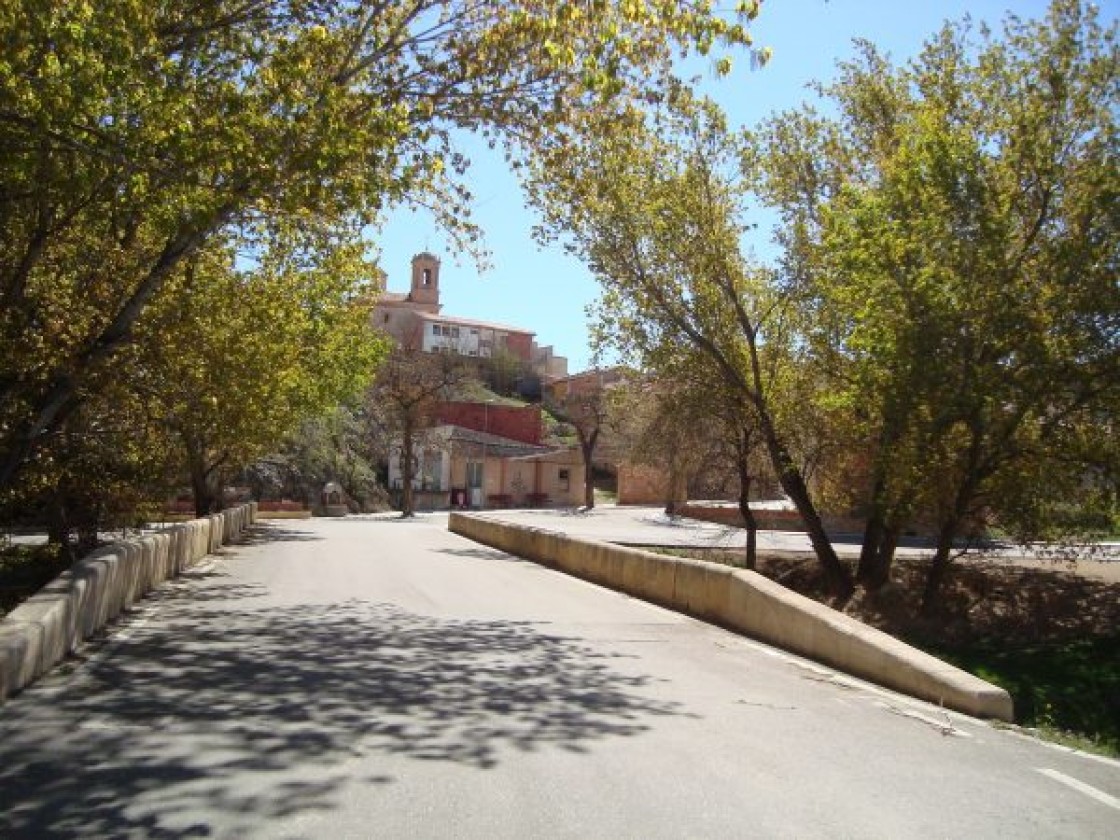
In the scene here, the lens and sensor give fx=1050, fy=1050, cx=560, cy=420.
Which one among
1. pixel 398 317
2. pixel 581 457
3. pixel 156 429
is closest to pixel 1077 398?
pixel 156 429

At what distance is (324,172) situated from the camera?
9.52 meters

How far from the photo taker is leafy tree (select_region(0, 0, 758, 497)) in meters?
8.69

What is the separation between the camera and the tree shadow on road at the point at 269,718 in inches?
206

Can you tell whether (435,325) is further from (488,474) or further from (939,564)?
(939,564)

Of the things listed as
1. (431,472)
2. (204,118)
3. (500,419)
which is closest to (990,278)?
(204,118)

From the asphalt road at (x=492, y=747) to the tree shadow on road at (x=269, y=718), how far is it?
0.8 inches

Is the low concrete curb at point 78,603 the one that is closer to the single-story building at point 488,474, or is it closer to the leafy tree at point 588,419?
the leafy tree at point 588,419

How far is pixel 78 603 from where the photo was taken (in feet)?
31.8

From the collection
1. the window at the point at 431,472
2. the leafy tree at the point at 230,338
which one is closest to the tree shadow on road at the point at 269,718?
the leafy tree at the point at 230,338

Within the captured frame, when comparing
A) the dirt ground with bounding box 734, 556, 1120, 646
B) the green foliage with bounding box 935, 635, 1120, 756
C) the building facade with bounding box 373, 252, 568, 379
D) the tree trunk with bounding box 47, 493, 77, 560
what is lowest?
the green foliage with bounding box 935, 635, 1120, 756

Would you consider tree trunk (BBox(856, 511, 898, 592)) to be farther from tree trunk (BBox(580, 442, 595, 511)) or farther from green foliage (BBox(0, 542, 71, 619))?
tree trunk (BBox(580, 442, 595, 511))

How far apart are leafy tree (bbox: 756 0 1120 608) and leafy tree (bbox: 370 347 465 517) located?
116 ft

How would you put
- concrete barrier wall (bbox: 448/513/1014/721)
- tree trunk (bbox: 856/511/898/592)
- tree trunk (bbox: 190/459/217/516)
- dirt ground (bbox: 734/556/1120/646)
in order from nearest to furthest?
1. concrete barrier wall (bbox: 448/513/1014/721)
2. dirt ground (bbox: 734/556/1120/646)
3. tree trunk (bbox: 856/511/898/592)
4. tree trunk (bbox: 190/459/217/516)

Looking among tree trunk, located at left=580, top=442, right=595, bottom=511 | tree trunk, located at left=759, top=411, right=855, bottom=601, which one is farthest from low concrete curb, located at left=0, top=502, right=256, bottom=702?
tree trunk, located at left=580, top=442, right=595, bottom=511
